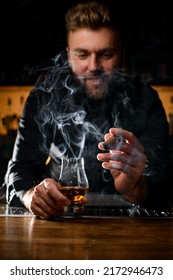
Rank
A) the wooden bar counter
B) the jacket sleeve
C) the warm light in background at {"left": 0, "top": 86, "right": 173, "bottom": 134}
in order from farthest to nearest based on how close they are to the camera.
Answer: the warm light in background at {"left": 0, "top": 86, "right": 173, "bottom": 134}
the jacket sleeve
the wooden bar counter

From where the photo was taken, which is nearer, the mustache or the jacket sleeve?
the jacket sleeve

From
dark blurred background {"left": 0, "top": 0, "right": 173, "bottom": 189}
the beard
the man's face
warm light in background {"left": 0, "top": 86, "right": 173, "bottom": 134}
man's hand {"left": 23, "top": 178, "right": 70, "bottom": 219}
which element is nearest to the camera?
man's hand {"left": 23, "top": 178, "right": 70, "bottom": 219}

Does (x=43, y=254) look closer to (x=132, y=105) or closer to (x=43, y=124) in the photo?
(x=43, y=124)

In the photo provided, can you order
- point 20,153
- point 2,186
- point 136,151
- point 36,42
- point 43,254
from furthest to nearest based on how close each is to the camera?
point 2,186 → point 36,42 → point 20,153 → point 136,151 → point 43,254

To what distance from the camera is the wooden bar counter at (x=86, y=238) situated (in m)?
1.16

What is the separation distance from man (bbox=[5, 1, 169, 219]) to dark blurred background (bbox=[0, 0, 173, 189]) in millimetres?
521

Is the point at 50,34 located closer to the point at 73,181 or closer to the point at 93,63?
the point at 93,63

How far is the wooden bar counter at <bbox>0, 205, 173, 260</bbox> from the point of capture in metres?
1.16

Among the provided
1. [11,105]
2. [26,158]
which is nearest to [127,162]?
[26,158]

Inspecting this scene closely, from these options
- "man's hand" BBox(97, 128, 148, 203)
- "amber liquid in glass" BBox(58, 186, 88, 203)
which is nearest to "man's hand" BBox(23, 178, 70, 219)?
"amber liquid in glass" BBox(58, 186, 88, 203)

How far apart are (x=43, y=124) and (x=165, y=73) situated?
1.36 metres

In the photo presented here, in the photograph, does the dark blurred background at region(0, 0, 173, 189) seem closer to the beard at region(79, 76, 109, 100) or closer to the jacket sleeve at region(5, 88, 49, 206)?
the beard at region(79, 76, 109, 100)
